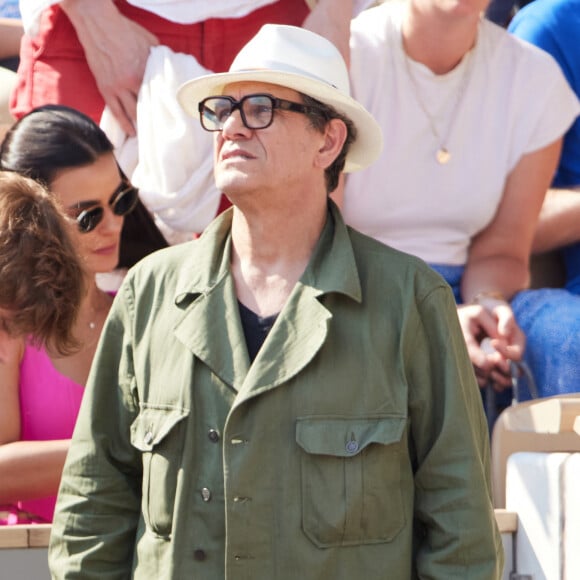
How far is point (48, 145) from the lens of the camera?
3.75 meters

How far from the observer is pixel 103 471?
2623mm

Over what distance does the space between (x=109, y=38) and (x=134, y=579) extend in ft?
6.39

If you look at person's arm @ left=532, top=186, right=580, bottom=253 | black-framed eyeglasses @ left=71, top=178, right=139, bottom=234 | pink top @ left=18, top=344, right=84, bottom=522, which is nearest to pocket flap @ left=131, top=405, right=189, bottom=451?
pink top @ left=18, top=344, right=84, bottom=522

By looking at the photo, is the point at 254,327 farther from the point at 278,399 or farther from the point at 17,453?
the point at 17,453

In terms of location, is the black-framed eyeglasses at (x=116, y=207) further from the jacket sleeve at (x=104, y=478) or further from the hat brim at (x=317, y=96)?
the jacket sleeve at (x=104, y=478)

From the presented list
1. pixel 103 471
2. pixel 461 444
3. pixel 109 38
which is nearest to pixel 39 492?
pixel 103 471

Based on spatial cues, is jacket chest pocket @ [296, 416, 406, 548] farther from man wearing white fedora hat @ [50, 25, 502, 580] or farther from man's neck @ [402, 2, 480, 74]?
man's neck @ [402, 2, 480, 74]

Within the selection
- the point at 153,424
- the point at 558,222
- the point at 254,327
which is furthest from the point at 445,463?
the point at 558,222

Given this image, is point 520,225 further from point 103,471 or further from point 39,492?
point 103,471

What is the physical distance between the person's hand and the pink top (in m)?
1.25

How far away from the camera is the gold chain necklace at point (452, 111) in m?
4.42

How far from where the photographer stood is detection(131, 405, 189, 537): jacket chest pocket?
8.29 ft

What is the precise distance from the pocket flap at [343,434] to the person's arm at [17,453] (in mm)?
963

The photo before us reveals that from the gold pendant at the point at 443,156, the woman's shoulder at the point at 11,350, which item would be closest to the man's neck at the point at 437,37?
the gold pendant at the point at 443,156
